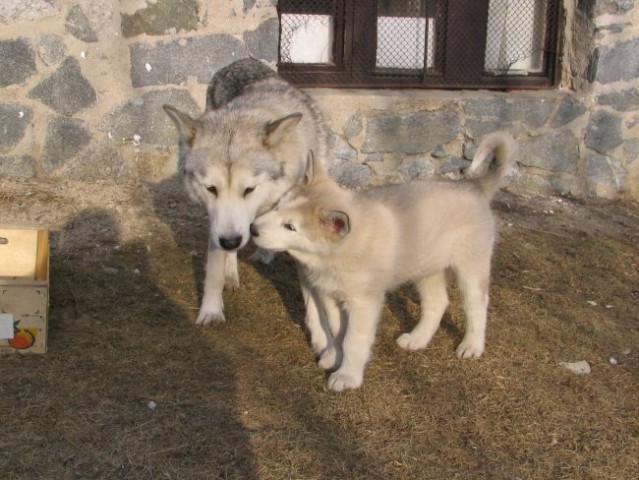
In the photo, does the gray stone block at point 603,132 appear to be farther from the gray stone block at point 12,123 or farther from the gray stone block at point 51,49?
the gray stone block at point 12,123

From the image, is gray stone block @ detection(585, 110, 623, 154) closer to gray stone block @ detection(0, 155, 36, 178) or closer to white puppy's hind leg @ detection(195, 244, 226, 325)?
white puppy's hind leg @ detection(195, 244, 226, 325)

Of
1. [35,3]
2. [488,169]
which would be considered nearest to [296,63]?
[35,3]

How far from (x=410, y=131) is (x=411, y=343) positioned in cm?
310

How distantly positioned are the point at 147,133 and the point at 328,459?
3.91 metres

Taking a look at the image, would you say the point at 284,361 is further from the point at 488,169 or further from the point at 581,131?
the point at 581,131

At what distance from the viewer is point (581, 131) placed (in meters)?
6.77

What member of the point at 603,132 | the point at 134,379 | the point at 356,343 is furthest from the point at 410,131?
the point at 134,379

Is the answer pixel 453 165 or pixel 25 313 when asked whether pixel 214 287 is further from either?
pixel 453 165

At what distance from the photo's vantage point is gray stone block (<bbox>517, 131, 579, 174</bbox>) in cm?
677

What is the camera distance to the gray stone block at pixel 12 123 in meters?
5.74

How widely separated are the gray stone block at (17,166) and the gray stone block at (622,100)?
487 cm

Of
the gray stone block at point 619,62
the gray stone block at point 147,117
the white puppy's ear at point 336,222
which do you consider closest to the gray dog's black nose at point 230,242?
the white puppy's ear at point 336,222

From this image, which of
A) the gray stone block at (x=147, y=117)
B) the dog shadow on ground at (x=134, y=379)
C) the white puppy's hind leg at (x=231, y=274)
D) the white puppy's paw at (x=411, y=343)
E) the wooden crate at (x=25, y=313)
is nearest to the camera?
the dog shadow on ground at (x=134, y=379)

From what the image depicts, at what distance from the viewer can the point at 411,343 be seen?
12.6ft
